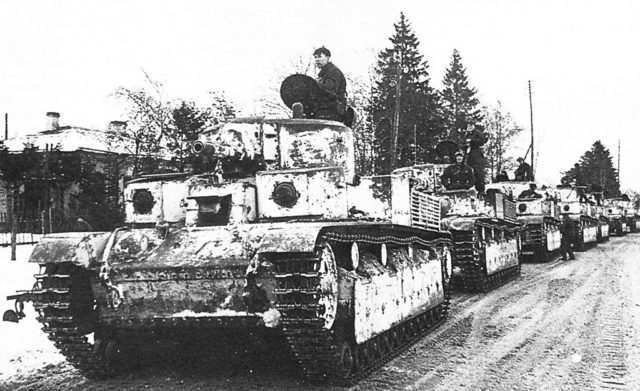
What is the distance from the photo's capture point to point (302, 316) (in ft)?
19.9

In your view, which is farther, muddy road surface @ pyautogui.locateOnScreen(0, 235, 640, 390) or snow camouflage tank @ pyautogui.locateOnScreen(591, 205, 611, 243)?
snow camouflage tank @ pyautogui.locateOnScreen(591, 205, 611, 243)

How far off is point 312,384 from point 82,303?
2379 mm

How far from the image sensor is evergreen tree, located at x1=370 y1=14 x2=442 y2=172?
38781 mm

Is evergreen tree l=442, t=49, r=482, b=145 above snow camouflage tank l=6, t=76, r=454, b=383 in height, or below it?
above

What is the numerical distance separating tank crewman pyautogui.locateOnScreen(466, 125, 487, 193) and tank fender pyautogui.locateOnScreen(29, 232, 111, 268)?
10660 millimetres

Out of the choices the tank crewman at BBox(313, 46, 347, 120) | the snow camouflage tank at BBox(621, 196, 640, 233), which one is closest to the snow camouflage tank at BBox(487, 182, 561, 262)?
the tank crewman at BBox(313, 46, 347, 120)

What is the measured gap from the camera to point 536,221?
22.0 meters

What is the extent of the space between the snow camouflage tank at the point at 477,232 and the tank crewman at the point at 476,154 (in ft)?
1.29

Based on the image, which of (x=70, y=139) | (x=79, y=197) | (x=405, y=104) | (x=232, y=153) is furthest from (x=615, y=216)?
(x=232, y=153)

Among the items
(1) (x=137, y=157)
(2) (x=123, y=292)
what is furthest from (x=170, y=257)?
(1) (x=137, y=157)

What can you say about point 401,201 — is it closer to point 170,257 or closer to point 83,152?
point 170,257

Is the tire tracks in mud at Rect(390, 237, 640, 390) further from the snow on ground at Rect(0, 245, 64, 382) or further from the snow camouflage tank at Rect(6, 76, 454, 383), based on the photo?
the snow on ground at Rect(0, 245, 64, 382)

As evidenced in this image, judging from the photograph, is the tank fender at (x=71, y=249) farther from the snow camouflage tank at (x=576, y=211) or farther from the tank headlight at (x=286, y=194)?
the snow camouflage tank at (x=576, y=211)

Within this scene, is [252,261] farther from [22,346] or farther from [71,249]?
[22,346]
